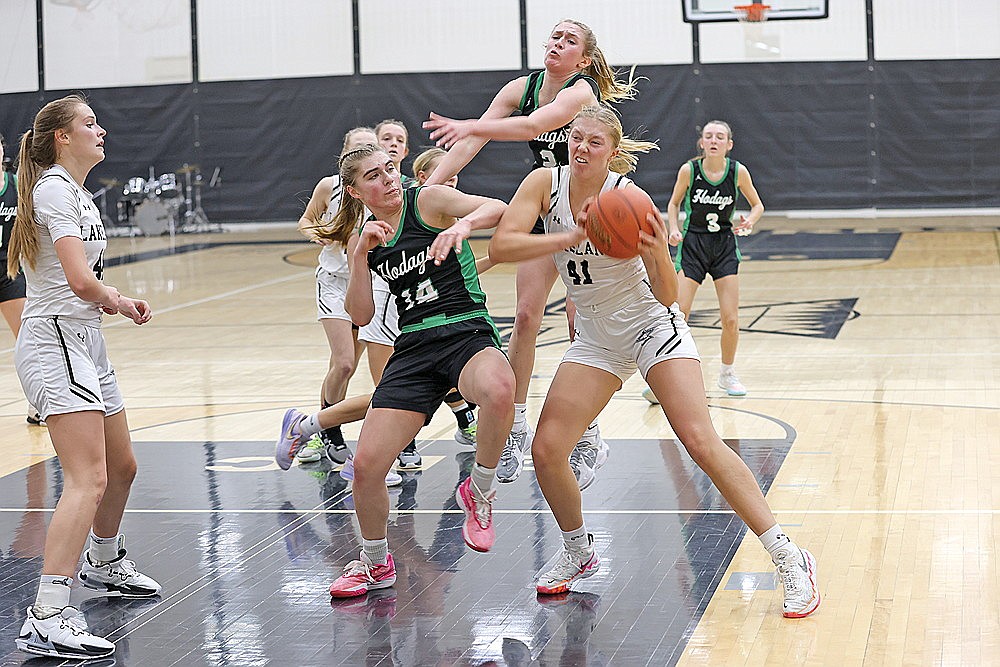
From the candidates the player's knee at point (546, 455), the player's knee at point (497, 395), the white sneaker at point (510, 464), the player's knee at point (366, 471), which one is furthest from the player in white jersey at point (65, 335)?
the white sneaker at point (510, 464)

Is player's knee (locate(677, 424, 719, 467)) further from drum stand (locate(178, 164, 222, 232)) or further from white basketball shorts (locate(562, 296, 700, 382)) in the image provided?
drum stand (locate(178, 164, 222, 232))

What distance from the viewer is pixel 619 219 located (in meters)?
4.15

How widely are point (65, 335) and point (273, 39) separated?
67.1 feet

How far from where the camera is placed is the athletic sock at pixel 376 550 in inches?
187

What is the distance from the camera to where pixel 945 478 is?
6066 millimetres

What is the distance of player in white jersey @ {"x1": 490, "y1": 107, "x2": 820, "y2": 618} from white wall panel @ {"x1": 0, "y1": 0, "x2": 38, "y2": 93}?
73.1 feet

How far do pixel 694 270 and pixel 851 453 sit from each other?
7.09ft

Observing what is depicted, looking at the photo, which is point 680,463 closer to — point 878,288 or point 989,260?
point 878,288

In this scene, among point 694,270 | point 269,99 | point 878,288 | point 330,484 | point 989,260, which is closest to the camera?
point 330,484

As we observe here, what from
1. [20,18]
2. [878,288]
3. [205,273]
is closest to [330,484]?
[878,288]

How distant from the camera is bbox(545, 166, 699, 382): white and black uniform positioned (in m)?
4.41

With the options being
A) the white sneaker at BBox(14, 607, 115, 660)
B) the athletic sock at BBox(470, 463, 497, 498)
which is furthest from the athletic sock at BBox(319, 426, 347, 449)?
the white sneaker at BBox(14, 607, 115, 660)

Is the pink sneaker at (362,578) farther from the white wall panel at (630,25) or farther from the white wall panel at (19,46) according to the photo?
the white wall panel at (19,46)

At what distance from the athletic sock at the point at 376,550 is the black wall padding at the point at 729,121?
680 inches
